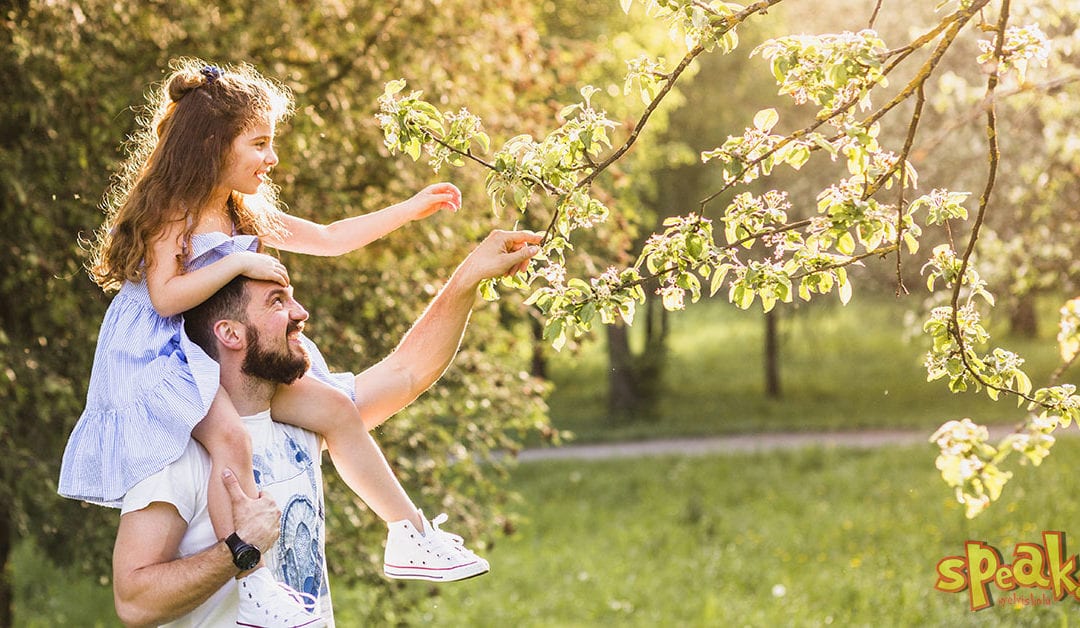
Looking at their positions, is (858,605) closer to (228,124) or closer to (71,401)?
(71,401)

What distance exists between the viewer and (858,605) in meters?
8.95

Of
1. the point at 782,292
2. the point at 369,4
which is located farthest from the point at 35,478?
the point at 782,292

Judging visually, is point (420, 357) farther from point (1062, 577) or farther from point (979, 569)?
point (979, 569)

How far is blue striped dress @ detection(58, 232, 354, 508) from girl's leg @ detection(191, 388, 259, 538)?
5cm

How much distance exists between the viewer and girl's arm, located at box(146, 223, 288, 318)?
2535mm

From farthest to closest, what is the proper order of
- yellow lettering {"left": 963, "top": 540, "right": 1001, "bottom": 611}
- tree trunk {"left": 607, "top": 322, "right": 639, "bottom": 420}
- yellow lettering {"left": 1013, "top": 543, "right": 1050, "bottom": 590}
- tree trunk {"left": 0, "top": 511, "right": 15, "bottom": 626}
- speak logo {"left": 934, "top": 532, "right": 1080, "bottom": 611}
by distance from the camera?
tree trunk {"left": 607, "top": 322, "right": 639, "bottom": 420} < tree trunk {"left": 0, "top": 511, "right": 15, "bottom": 626} < yellow lettering {"left": 963, "top": 540, "right": 1001, "bottom": 611} < yellow lettering {"left": 1013, "top": 543, "right": 1050, "bottom": 590} < speak logo {"left": 934, "top": 532, "right": 1080, "bottom": 611}

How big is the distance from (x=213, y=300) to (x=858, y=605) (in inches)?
293

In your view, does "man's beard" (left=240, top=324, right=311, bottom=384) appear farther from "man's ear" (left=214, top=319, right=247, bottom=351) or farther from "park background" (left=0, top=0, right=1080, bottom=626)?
"park background" (left=0, top=0, right=1080, bottom=626)

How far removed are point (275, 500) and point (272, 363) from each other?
11.6 inches

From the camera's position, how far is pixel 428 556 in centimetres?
284

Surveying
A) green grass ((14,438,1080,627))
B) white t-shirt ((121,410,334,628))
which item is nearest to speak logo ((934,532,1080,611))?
green grass ((14,438,1080,627))

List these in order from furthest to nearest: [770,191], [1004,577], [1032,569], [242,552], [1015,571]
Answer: [1015,571], [1004,577], [1032,569], [770,191], [242,552]

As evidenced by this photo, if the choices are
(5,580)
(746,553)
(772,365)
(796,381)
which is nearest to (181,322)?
(5,580)

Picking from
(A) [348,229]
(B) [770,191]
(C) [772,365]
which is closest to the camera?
(B) [770,191]
